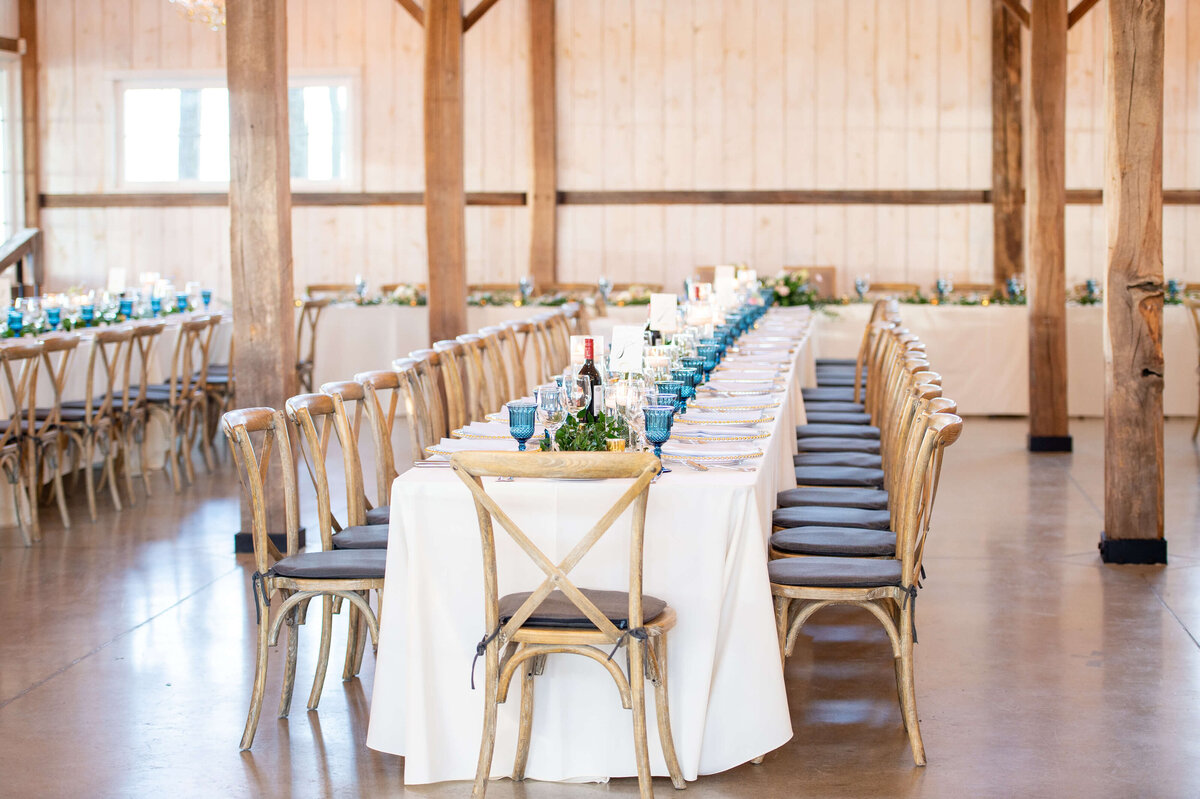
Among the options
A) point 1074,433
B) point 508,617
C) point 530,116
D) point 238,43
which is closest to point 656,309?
point 238,43

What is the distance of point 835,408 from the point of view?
26.6 ft

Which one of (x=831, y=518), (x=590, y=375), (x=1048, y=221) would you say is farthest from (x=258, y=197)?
(x=1048, y=221)

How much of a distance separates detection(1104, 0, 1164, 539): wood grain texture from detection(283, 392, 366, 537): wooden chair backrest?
148 inches

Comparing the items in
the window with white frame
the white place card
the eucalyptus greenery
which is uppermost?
the window with white frame

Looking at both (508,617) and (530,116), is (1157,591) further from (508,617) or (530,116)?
(530,116)

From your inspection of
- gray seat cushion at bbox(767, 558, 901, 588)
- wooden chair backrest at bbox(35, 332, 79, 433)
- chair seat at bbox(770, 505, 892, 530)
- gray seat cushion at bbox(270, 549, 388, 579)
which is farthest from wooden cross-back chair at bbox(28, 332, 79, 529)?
gray seat cushion at bbox(767, 558, 901, 588)

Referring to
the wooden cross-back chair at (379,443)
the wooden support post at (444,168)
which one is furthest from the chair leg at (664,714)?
the wooden support post at (444,168)

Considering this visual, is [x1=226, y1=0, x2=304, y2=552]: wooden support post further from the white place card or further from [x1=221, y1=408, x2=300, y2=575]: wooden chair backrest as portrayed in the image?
[x1=221, y1=408, x2=300, y2=575]: wooden chair backrest

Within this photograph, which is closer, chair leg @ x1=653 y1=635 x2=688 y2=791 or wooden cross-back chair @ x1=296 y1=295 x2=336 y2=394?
chair leg @ x1=653 y1=635 x2=688 y2=791

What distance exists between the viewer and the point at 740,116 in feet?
46.8

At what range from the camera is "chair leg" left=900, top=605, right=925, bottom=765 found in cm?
397

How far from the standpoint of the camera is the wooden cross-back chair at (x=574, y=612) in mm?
3418

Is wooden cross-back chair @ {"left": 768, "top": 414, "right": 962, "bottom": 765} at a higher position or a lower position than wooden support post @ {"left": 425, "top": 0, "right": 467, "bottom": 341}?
lower

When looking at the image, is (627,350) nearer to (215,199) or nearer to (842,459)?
(842,459)
